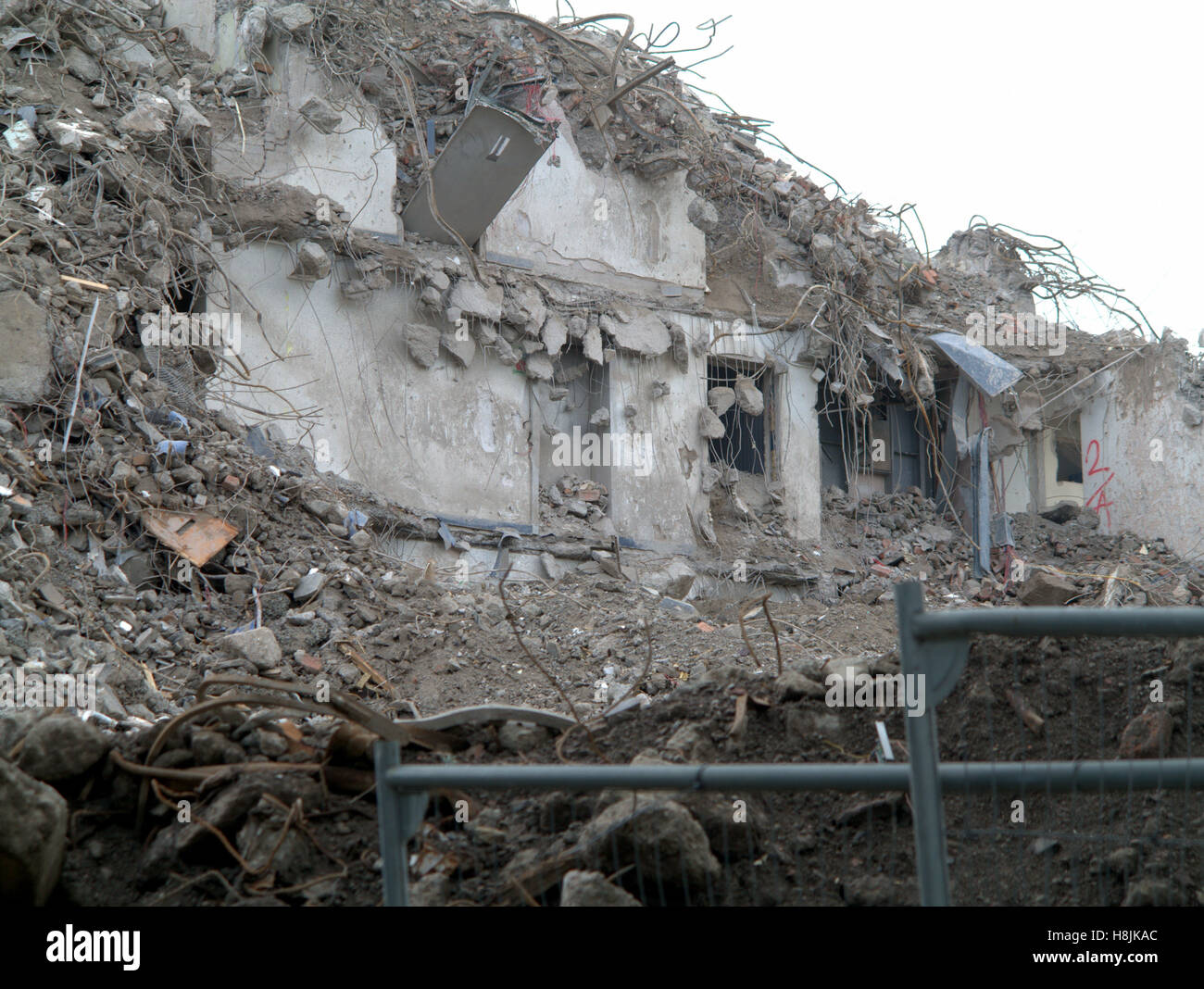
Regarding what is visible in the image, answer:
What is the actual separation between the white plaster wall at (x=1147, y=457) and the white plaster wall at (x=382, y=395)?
7.81m

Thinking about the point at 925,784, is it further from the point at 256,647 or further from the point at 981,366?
the point at 981,366

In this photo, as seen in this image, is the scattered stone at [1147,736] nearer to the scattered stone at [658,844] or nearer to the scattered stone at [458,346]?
the scattered stone at [658,844]

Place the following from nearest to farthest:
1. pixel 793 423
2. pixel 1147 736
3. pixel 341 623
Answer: pixel 1147 736
pixel 341 623
pixel 793 423

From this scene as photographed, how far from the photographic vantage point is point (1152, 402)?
13.1 metres

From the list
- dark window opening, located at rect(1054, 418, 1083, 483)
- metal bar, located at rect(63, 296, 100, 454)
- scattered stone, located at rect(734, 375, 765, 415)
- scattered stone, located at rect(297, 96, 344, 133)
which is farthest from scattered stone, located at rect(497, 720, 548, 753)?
dark window opening, located at rect(1054, 418, 1083, 483)

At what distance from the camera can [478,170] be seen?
9.41 m

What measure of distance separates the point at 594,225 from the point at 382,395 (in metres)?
3.06

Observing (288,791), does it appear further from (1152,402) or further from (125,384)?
(1152,402)

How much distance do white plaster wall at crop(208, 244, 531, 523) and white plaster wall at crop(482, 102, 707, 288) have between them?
1.36 meters

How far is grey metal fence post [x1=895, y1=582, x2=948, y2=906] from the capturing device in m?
2.00

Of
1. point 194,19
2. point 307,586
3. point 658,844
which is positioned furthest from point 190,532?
point 194,19

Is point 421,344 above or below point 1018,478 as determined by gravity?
above

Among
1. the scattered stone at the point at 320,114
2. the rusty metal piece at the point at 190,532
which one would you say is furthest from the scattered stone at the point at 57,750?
the scattered stone at the point at 320,114

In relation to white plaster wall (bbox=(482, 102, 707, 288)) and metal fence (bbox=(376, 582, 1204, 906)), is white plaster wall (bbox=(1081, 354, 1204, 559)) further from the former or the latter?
metal fence (bbox=(376, 582, 1204, 906))
